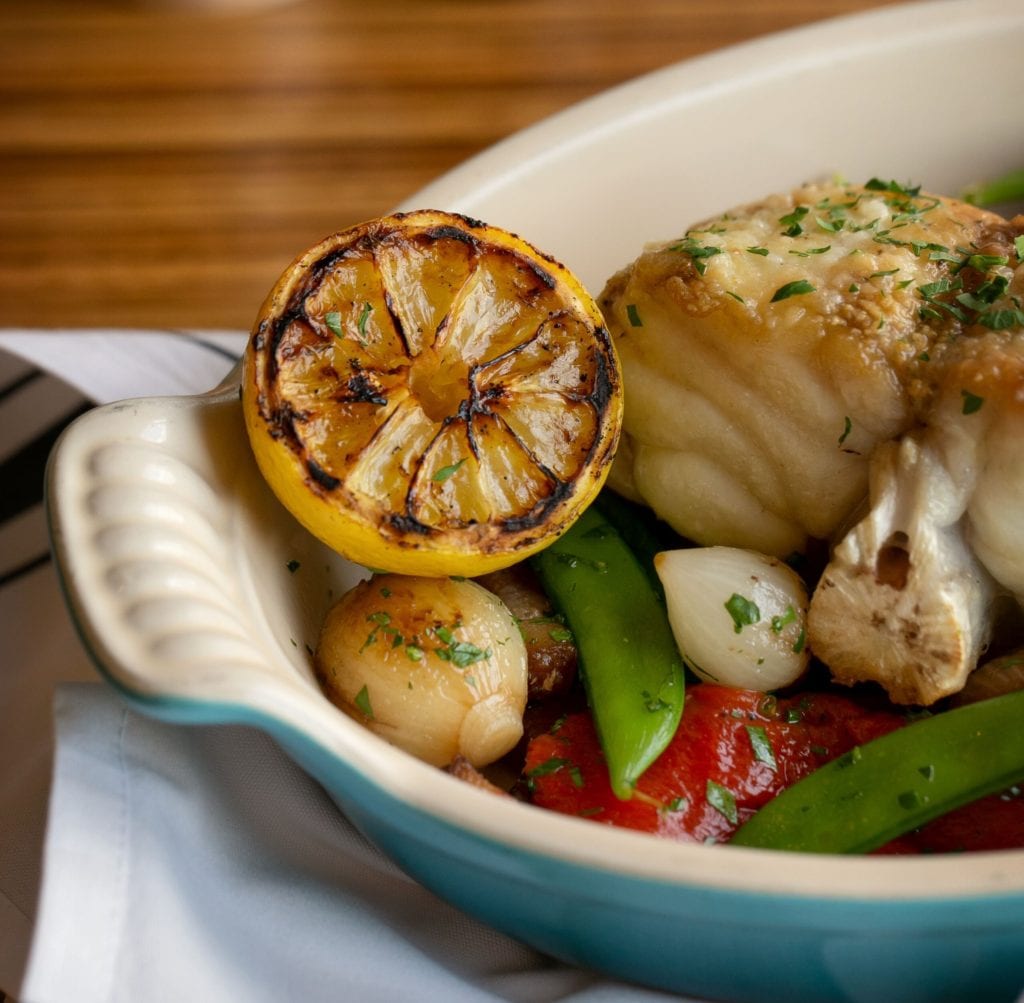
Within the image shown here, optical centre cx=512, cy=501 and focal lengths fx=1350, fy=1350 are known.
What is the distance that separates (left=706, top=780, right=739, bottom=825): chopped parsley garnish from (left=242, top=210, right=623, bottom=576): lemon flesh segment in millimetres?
285

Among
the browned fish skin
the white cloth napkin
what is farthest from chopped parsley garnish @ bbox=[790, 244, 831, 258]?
the white cloth napkin

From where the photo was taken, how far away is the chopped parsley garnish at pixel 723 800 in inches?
50.6

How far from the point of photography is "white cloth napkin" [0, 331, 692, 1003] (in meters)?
1.18

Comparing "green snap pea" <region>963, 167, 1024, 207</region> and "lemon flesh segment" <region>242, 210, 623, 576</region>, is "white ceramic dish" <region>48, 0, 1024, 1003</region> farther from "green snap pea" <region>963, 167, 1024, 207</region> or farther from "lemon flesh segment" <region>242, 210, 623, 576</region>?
"green snap pea" <region>963, 167, 1024, 207</region>

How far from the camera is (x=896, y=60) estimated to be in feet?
7.32

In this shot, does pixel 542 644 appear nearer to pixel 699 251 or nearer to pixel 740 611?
pixel 740 611

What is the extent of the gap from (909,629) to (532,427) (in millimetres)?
409

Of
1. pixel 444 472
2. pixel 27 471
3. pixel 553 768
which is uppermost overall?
pixel 444 472

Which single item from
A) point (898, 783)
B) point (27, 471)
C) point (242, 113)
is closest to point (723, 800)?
point (898, 783)

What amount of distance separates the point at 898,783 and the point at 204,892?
0.66 m

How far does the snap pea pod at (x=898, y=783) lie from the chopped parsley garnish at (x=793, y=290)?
0.44 meters

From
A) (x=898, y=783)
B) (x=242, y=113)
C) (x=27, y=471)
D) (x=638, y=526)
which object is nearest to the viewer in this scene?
(x=898, y=783)

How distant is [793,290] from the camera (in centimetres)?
138

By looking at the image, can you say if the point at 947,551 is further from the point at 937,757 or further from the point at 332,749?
the point at 332,749
